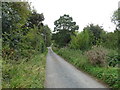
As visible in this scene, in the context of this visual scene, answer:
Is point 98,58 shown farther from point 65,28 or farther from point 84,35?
point 65,28

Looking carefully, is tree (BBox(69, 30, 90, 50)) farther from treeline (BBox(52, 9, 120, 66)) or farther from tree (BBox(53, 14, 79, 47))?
tree (BBox(53, 14, 79, 47))

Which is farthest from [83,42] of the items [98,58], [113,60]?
[98,58]

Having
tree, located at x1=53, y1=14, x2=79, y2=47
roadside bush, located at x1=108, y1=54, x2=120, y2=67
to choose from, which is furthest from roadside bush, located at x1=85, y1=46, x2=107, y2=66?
tree, located at x1=53, y1=14, x2=79, y2=47

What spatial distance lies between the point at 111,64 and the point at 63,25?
2533cm

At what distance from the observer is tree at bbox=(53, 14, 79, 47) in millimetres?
33500

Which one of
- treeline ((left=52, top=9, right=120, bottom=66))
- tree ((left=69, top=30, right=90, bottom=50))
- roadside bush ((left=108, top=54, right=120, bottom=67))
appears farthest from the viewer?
tree ((left=69, top=30, right=90, bottom=50))

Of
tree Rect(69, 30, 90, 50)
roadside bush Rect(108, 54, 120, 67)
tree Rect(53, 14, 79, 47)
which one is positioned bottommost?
roadside bush Rect(108, 54, 120, 67)

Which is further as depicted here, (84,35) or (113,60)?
(84,35)

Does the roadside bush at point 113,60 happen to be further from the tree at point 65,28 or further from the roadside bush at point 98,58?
the tree at point 65,28

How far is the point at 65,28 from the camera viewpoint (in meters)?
34.2

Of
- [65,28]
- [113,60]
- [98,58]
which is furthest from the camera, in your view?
[65,28]

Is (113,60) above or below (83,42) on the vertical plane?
below

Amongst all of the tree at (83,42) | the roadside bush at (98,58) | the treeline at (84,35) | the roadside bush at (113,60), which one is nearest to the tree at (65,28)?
the treeline at (84,35)

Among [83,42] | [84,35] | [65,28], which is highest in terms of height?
[65,28]
